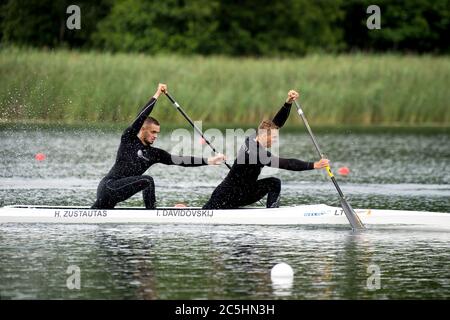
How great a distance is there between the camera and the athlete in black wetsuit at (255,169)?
19.9 metres

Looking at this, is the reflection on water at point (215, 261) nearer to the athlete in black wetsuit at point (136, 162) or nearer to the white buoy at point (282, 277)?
the white buoy at point (282, 277)

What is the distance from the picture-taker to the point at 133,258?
17.0 m

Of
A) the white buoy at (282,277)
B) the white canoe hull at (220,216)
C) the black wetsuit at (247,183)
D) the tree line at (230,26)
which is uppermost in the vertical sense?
the tree line at (230,26)

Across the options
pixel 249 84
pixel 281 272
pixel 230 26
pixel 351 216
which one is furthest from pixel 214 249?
pixel 230 26

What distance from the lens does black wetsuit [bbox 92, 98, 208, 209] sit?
802 inches

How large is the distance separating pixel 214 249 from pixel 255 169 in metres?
2.76

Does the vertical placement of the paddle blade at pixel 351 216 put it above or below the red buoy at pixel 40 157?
below

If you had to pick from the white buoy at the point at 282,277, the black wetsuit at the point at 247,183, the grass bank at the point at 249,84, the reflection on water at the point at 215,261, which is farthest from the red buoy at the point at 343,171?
the white buoy at the point at 282,277

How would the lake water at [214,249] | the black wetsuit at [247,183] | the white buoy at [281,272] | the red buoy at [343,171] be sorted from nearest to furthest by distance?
the lake water at [214,249] → the white buoy at [281,272] → the black wetsuit at [247,183] → the red buoy at [343,171]

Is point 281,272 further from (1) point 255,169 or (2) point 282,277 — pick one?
(1) point 255,169

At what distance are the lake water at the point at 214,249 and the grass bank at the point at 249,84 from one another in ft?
30.4

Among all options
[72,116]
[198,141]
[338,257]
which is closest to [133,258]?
[338,257]

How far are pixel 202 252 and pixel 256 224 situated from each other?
2983 millimetres
